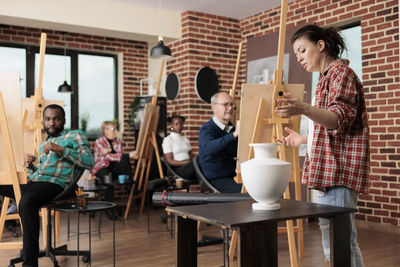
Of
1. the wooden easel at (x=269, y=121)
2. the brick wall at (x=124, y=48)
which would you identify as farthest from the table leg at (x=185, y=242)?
the brick wall at (x=124, y=48)

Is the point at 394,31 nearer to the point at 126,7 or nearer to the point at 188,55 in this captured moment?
the point at 188,55

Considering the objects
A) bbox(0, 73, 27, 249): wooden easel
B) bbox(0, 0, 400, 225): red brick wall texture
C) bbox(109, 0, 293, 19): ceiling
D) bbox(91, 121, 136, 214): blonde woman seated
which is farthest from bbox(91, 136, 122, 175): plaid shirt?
bbox(0, 73, 27, 249): wooden easel

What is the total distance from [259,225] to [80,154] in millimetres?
2251

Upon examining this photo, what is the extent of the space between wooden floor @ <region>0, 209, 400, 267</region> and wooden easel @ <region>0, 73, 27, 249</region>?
2.42 feet

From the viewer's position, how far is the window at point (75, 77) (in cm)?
673

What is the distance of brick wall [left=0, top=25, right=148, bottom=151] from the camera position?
684 cm

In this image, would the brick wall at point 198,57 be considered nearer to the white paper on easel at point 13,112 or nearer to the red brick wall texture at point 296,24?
the red brick wall texture at point 296,24

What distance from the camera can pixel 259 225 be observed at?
5.05ft

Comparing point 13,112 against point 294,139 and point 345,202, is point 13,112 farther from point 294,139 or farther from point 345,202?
point 345,202

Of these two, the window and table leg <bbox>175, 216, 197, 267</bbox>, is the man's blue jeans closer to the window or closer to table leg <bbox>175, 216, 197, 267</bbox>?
table leg <bbox>175, 216, 197, 267</bbox>

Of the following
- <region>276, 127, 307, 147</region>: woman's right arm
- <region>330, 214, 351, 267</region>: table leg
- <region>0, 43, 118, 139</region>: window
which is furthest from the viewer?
<region>0, 43, 118, 139</region>: window

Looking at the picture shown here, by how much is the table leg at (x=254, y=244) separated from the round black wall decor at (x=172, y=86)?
4822mm

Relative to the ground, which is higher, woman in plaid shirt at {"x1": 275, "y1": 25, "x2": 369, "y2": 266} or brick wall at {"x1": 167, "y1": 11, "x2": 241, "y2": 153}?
brick wall at {"x1": 167, "y1": 11, "x2": 241, "y2": 153}

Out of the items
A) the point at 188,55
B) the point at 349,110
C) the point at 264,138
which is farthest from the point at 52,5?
the point at 349,110
